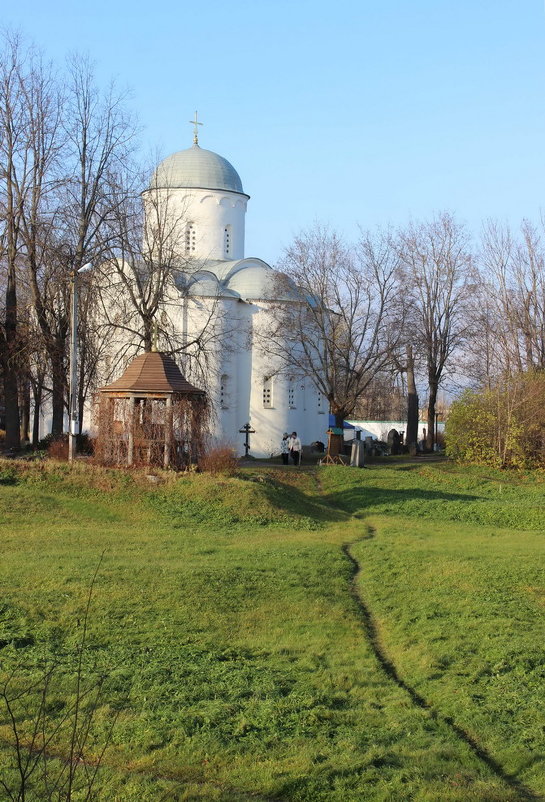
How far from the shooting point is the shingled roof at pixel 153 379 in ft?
75.3

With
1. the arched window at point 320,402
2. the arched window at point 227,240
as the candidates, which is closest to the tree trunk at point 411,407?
the arched window at point 320,402

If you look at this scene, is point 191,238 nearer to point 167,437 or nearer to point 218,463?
point 167,437

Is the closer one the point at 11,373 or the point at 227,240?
the point at 11,373

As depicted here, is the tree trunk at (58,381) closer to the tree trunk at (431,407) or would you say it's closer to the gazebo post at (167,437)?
the gazebo post at (167,437)

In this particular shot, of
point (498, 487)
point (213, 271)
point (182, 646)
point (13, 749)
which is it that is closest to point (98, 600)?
point (182, 646)

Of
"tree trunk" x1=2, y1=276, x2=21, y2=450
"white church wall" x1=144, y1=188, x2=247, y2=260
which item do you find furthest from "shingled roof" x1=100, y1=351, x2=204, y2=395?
"white church wall" x1=144, y1=188, x2=247, y2=260

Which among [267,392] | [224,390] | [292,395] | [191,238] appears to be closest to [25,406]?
[224,390]

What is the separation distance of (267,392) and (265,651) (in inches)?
1205

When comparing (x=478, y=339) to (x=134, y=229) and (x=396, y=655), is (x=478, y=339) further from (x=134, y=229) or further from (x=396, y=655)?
(x=396, y=655)

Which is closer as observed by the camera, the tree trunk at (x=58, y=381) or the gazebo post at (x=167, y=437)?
the gazebo post at (x=167, y=437)

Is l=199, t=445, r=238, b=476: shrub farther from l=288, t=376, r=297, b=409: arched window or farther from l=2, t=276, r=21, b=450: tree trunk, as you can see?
l=288, t=376, r=297, b=409: arched window

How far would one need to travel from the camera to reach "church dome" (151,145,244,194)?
41.9 m

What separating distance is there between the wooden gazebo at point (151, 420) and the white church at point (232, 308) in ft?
43.7

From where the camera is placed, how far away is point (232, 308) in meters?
39.5
